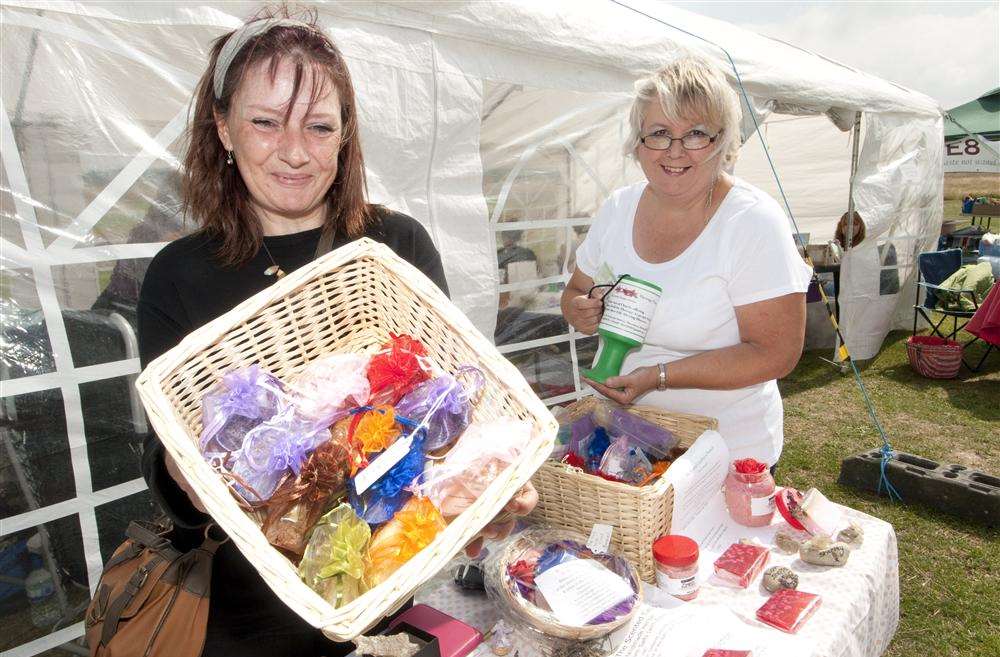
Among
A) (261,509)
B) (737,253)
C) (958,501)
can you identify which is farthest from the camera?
(958,501)

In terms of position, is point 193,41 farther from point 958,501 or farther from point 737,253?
point 958,501

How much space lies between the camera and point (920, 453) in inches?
165

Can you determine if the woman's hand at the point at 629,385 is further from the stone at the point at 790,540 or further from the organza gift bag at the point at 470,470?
the organza gift bag at the point at 470,470

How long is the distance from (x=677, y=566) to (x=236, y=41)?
128cm

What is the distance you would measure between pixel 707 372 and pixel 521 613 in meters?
0.83

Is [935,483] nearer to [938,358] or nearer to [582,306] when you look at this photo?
[938,358]

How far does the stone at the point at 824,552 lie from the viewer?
1315 millimetres

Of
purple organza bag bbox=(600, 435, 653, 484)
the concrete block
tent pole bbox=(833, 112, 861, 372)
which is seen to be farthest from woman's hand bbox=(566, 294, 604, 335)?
Answer: tent pole bbox=(833, 112, 861, 372)

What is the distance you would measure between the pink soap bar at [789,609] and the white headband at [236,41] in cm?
139

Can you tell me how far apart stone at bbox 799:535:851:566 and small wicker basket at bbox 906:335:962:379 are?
505 cm

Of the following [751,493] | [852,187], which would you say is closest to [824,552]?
[751,493]

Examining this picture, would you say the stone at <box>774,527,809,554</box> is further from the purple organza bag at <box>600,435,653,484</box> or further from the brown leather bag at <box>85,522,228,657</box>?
the brown leather bag at <box>85,522,228,657</box>

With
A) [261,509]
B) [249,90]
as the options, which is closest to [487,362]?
[261,509]

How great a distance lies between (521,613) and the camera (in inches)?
42.4
